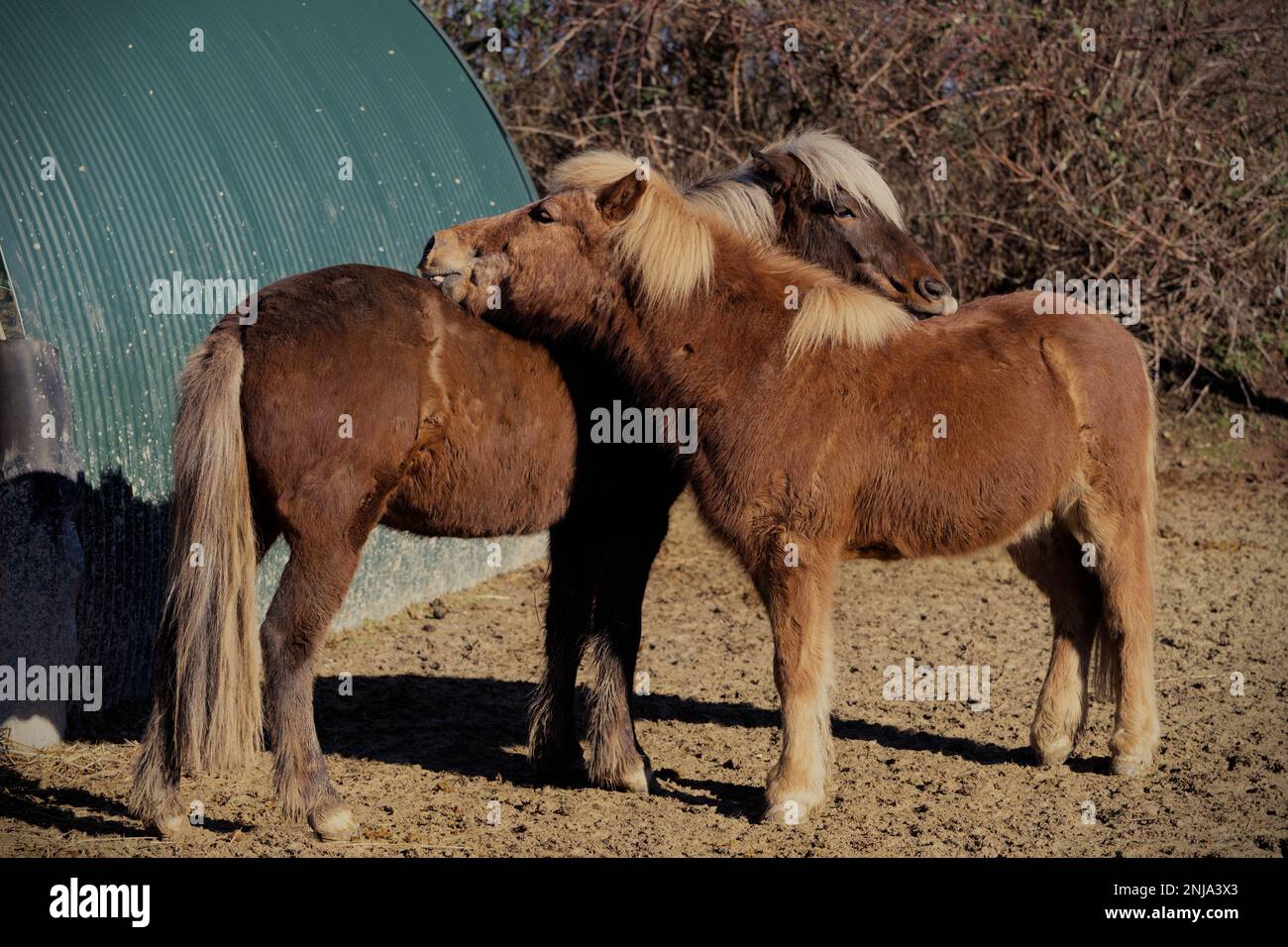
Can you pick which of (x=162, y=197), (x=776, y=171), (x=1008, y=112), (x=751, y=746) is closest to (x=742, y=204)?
Result: (x=776, y=171)

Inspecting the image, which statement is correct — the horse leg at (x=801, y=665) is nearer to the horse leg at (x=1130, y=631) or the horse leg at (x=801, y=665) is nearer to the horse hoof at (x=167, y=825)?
the horse leg at (x=1130, y=631)

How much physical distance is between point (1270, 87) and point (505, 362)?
9.36 meters

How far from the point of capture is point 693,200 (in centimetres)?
541

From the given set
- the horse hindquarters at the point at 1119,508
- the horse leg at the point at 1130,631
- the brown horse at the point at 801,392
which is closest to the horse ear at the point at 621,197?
the brown horse at the point at 801,392

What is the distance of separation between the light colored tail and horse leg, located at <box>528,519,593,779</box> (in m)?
1.39

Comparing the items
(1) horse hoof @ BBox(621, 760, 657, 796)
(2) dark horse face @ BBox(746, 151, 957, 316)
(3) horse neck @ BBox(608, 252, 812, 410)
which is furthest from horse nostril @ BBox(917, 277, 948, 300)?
(1) horse hoof @ BBox(621, 760, 657, 796)

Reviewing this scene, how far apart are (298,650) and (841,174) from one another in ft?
10.3

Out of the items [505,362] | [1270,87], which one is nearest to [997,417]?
[505,362]

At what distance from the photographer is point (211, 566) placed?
4.14m

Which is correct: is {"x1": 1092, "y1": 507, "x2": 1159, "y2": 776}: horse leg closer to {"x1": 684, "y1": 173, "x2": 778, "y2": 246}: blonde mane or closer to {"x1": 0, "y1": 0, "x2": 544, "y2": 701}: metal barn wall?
{"x1": 684, "y1": 173, "x2": 778, "y2": 246}: blonde mane

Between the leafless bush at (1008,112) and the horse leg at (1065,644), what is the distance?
5984mm

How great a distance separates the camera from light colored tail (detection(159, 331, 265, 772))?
13.6ft

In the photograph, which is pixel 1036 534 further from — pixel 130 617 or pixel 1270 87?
pixel 1270 87

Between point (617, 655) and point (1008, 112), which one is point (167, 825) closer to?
point (617, 655)
